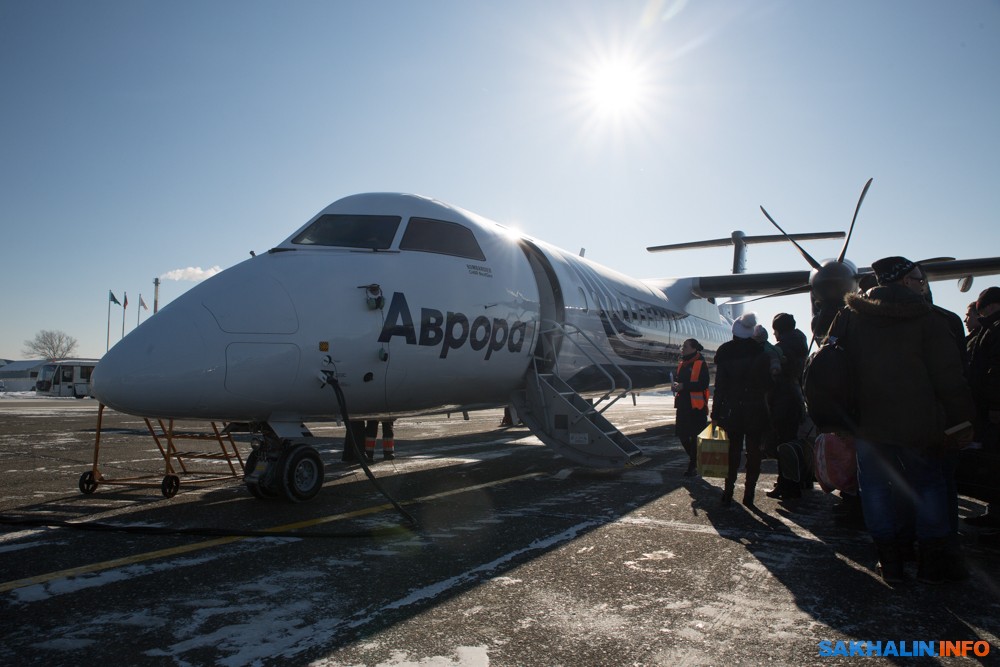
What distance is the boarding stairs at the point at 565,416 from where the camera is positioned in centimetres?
828

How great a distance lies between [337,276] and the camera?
21.1 ft

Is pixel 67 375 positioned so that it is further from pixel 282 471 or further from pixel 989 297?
pixel 989 297

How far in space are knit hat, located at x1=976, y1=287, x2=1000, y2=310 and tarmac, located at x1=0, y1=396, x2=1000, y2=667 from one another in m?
1.88

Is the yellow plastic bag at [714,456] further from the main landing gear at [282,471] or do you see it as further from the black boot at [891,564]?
the main landing gear at [282,471]

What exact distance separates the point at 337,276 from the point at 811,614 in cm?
481

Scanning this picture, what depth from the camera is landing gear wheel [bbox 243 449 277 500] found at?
20.7ft

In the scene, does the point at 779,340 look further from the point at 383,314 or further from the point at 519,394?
the point at 383,314

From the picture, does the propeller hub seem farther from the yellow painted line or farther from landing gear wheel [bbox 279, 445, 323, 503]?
landing gear wheel [bbox 279, 445, 323, 503]

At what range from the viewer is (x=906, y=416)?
13.0ft

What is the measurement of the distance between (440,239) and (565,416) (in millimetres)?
2808

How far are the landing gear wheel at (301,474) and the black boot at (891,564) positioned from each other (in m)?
4.73

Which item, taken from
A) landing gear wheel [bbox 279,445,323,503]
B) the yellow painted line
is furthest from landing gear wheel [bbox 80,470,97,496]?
the yellow painted line

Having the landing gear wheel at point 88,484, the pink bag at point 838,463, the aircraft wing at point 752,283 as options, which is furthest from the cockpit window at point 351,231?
the aircraft wing at point 752,283

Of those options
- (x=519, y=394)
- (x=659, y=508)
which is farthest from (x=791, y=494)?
(x=519, y=394)
